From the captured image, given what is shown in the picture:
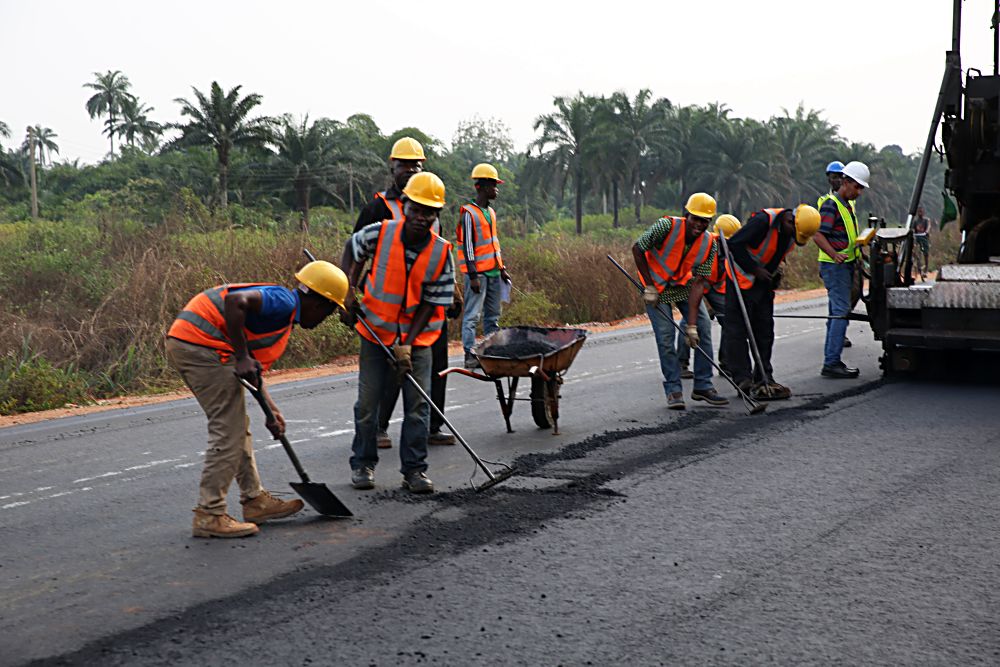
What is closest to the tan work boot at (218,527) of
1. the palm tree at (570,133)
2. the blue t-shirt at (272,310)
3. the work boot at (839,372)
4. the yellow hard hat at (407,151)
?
the blue t-shirt at (272,310)

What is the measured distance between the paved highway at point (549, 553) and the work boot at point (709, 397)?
0.73 m

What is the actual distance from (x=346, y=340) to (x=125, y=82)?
3140 inches

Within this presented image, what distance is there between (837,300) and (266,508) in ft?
22.8

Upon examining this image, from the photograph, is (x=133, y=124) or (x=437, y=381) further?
(x=133, y=124)

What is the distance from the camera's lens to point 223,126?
139ft

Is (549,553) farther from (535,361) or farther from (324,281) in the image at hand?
(535,361)

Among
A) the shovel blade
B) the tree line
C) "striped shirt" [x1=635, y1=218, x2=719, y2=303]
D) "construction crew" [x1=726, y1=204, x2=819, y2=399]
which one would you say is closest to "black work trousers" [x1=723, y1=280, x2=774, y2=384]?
"construction crew" [x1=726, y1=204, x2=819, y2=399]

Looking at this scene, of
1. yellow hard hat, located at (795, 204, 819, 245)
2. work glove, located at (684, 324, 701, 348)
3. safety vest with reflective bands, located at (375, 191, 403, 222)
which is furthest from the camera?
yellow hard hat, located at (795, 204, 819, 245)

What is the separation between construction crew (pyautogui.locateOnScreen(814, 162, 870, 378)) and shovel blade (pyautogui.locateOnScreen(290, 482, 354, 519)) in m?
6.46

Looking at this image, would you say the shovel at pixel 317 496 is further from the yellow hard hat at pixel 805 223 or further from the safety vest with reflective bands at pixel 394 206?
the yellow hard hat at pixel 805 223

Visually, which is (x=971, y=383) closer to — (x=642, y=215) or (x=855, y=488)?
(x=855, y=488)

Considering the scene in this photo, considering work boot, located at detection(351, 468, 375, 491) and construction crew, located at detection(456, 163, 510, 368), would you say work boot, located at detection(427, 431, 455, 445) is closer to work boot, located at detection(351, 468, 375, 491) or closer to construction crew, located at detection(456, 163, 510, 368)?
work boot, located at detection(351, 468, 375, 491)

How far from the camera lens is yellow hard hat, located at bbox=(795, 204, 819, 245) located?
9.51m

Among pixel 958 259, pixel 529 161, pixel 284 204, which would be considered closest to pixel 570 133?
pixel 529 161
